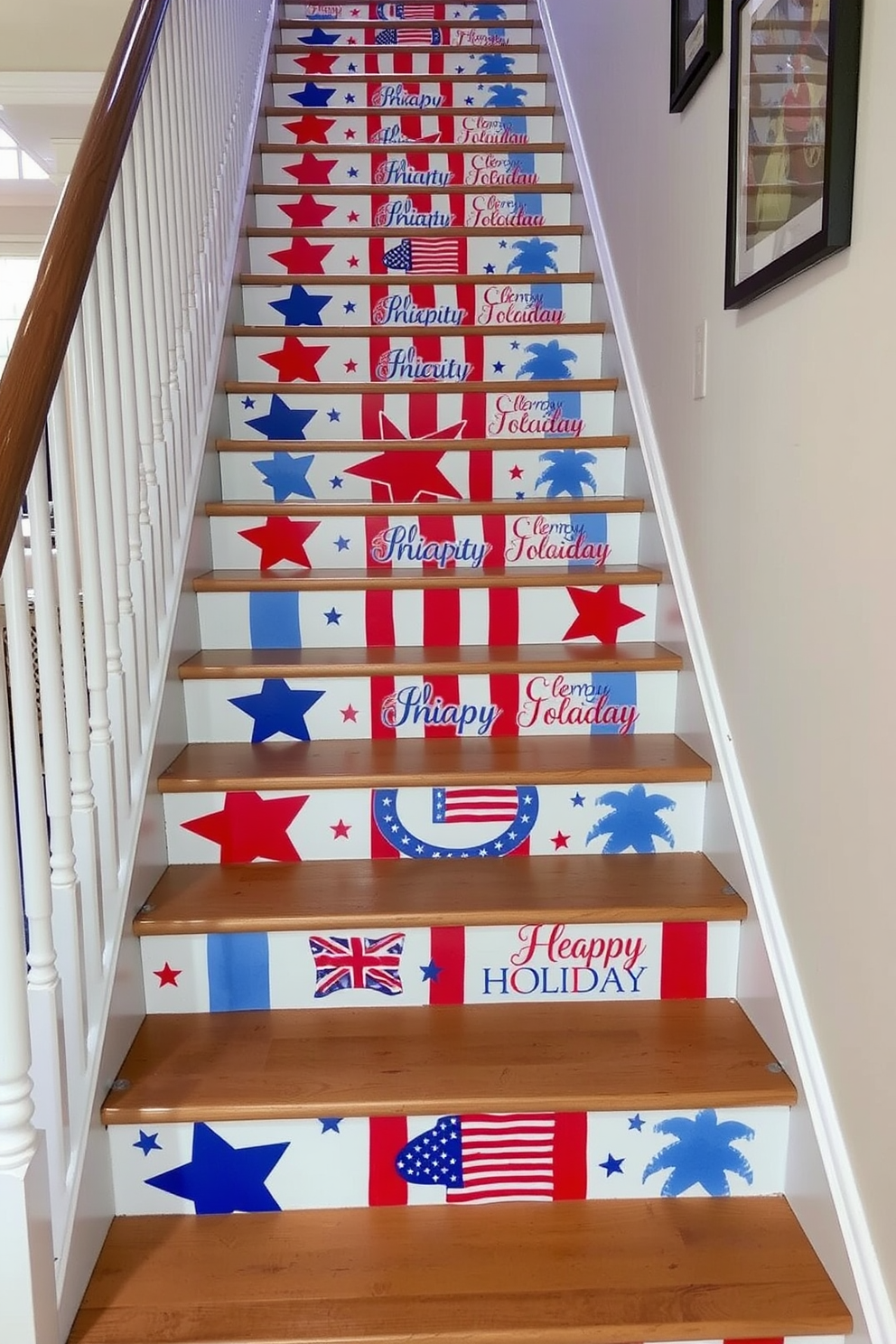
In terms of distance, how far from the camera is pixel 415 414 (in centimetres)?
245

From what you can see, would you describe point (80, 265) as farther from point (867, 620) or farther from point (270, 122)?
point (270, 122)

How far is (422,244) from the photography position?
9.17 ft

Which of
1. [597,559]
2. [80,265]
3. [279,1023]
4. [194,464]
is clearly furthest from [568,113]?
[279,1023]

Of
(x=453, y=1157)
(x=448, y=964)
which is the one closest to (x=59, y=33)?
(x=448, y=964)

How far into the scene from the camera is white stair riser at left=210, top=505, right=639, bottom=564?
7.13 ft

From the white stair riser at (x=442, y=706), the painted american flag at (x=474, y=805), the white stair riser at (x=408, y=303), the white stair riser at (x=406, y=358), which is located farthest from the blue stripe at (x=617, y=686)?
the white stair riser at (x=408, y=303)

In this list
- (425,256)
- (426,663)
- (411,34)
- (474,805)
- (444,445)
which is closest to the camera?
(474,805)

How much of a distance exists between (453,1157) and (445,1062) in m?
0.12

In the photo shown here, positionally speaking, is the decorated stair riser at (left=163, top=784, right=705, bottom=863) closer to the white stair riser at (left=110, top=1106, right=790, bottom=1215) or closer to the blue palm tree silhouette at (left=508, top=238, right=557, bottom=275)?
the white stair riser at (left=110, top=1106, right=790, bottom=1215)

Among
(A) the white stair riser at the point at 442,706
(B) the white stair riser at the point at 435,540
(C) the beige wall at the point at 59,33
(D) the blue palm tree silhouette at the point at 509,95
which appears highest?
(C) the beige wall at the point at 59,33

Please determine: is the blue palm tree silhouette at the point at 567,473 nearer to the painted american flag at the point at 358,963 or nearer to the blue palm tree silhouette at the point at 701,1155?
the painted american flag at the point at 358,963

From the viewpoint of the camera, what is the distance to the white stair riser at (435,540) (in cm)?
217

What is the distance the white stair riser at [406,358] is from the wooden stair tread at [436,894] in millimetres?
1435

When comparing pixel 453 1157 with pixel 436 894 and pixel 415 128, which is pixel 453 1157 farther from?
pixel 415 128
